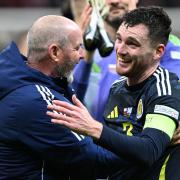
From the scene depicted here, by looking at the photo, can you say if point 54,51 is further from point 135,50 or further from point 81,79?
point 81,79

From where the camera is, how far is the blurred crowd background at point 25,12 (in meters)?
9.71

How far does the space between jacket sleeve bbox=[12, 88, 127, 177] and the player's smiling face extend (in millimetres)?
409

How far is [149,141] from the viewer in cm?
335

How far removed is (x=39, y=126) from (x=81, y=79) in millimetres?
1683

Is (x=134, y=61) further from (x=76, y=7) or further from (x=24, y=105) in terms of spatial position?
(x=76, y=7)

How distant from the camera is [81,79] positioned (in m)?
5.27

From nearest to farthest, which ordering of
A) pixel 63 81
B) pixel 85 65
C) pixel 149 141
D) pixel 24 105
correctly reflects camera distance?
pixel 149 141 → pixel 24 105 → pixel 63 81 → pixel 85 65

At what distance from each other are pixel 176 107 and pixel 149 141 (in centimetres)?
23

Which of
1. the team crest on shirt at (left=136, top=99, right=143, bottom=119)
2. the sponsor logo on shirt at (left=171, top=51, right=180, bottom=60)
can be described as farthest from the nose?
the sponsor logo on shirt at (left=171, top=51, right=180, bottom=60)

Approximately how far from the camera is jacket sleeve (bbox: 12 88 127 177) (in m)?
3.60

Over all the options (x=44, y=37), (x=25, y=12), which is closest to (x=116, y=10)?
(x=44, y=37)

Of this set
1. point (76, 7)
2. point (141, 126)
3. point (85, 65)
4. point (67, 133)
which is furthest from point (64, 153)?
point (76, 7)

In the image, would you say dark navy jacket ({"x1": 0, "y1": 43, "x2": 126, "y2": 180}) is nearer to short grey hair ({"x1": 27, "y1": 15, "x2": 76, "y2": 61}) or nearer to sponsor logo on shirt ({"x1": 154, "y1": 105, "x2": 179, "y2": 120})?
short grey hair ({"x1": 27, "y1": 15, "x2": 76, "y2": 61})

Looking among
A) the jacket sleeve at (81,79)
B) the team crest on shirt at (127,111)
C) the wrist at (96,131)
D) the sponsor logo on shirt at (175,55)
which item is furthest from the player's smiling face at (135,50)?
the jacket sleeve at (81,79)
